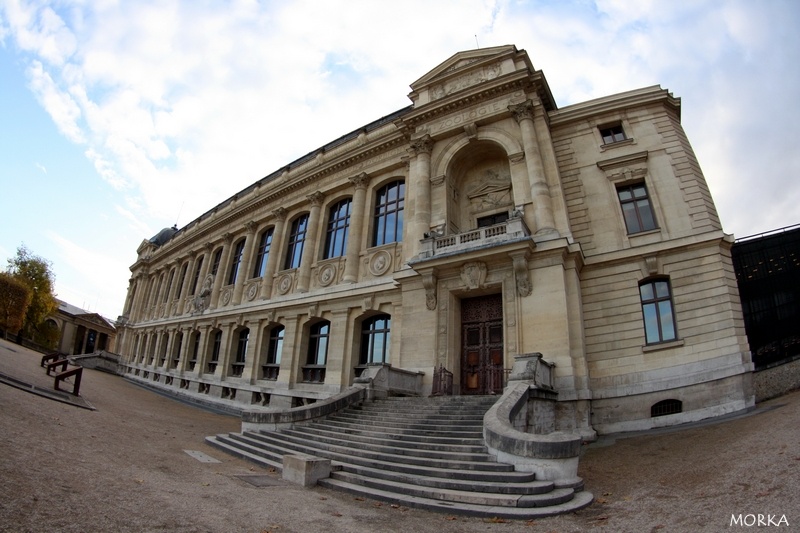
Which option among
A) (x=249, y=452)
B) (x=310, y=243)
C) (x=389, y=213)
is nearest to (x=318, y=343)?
(x=310, y=243)

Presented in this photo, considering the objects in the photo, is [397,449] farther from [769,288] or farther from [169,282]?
[169,282]

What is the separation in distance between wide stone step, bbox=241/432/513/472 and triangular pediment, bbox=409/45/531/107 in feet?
52.5

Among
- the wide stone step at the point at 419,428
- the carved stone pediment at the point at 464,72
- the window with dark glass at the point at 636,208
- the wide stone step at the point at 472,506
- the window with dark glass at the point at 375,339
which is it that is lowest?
the wide stone step at the point at 472,506

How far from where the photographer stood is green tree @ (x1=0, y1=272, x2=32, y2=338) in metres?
37.1

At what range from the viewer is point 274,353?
22391 millimetres

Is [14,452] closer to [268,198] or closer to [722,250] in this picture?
[722,250]

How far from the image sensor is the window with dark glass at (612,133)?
17.3 metres

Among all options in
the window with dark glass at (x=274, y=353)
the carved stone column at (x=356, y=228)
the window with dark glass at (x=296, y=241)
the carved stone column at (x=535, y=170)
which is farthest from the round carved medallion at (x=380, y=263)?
the window with dark glass at (x=274, y=353)

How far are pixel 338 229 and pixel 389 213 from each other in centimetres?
365

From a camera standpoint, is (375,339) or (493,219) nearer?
(493,219)

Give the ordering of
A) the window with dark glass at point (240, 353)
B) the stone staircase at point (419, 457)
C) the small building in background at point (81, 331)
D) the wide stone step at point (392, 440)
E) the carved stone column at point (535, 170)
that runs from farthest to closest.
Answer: the small building in background at point (81, 331), the window with dark glass at point (240, 353), the carved stone column at point (535, 170), the wide stone step at point (392, 440), the stone staircase at point (419, 457)

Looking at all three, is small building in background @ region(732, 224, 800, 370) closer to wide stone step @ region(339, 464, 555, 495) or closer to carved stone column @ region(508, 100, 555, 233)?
carved stone column @ region(508, 100, 555, 233)

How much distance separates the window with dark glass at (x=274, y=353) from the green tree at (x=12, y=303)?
33451 millimetres

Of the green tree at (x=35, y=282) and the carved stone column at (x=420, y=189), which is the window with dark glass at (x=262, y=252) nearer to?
the carved stone column at (x=420, y=189)
